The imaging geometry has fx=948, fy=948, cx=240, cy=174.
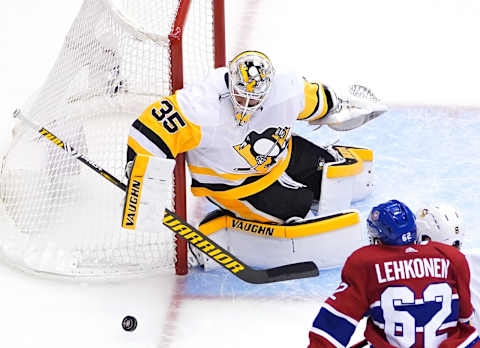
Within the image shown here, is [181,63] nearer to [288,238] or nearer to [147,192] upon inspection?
[147,192]

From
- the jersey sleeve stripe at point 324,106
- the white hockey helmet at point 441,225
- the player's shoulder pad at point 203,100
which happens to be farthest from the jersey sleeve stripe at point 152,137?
the white hockey helmet at point 441,225

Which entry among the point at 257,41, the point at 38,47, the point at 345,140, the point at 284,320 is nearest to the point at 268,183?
the point at 284,320

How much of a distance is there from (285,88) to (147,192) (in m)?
0.61

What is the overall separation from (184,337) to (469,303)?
44.4 inches

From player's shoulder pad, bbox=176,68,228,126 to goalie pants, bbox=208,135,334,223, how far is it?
0.42 metres

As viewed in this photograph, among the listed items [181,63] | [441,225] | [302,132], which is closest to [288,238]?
[181,63]

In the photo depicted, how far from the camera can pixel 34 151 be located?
3920 millimetres

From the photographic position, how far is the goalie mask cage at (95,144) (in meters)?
3.49

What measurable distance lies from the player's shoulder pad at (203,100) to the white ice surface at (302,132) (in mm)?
652

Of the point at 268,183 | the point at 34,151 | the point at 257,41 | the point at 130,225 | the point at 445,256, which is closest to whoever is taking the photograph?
the point at 445,256

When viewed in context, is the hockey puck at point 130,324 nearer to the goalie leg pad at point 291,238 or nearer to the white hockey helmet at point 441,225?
the goalie leg pad at point 291,238

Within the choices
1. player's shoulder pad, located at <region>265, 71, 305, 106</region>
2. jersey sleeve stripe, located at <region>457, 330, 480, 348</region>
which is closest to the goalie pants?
player's shoulder pad, located at <region>265, 71, 305, 106</region>

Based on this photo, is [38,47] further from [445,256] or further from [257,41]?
[445,256]

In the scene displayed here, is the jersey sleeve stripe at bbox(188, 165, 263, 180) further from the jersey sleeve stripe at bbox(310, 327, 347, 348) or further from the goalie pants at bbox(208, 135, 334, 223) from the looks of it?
the jersey sleeve stripe at bbox(310, 327, 347, 348)
